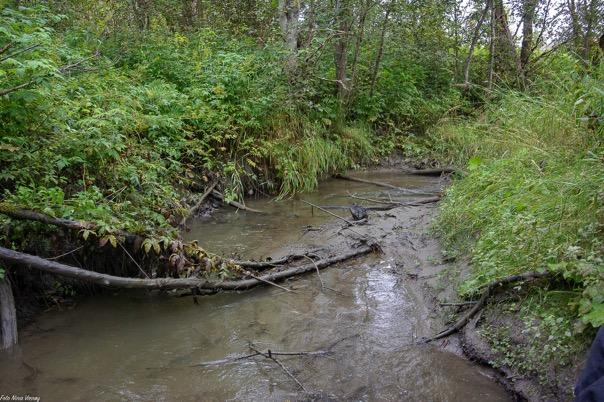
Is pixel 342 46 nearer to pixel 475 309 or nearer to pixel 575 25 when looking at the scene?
pixel 575 25

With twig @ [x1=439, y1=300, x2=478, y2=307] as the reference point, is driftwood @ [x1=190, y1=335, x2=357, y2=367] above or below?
below

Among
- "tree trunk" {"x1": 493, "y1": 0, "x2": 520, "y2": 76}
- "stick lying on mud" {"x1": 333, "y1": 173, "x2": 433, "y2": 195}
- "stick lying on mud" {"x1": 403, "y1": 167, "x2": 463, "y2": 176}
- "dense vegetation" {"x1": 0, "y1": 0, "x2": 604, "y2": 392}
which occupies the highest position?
"tree trunk" {"x1": 493, "y1": 0, "x2": 520, "y2": 76}

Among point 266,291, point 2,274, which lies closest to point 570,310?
point 266,291

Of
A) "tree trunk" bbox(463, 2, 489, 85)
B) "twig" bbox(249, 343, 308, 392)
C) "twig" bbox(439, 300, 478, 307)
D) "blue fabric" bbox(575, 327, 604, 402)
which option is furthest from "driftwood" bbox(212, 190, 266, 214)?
"tree trunk" bbox(463, 2, 489, 85)

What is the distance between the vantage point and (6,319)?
382 centimetres

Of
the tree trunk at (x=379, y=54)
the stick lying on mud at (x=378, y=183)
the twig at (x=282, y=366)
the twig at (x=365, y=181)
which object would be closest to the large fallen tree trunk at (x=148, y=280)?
→ the twig at (x=282, y=366)

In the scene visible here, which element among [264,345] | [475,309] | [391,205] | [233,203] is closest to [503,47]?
[391,205]

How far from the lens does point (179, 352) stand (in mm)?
3830

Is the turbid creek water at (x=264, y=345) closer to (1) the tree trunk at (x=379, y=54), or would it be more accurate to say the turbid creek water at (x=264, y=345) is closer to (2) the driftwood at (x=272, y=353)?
(2) the driftwood at (x=272, y=353)

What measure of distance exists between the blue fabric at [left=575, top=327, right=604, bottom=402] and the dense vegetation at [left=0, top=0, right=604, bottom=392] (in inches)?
50.7

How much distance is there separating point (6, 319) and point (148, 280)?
46.0 inches

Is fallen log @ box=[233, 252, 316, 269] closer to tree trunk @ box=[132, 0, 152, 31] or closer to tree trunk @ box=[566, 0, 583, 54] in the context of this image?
tree trunk @ box=[132, 0, 152, 31]

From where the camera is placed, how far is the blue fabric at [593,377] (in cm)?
150

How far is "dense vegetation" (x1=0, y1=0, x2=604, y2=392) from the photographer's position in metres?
4.04
